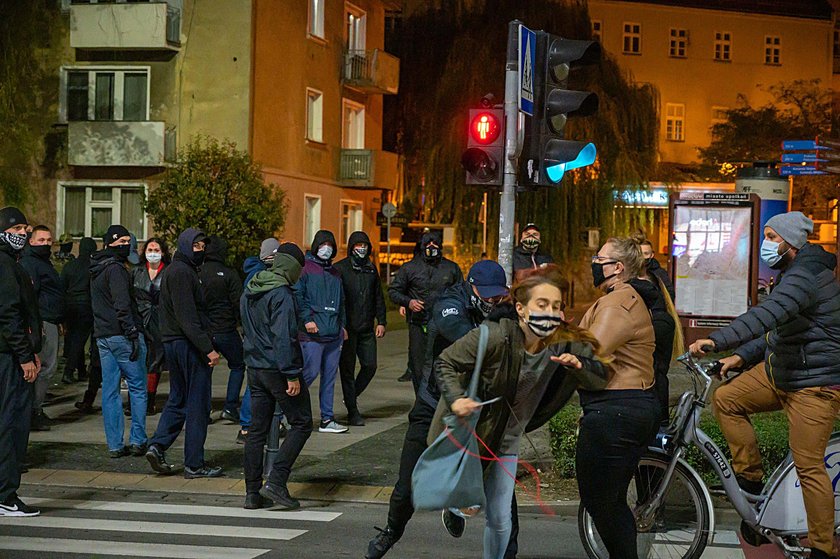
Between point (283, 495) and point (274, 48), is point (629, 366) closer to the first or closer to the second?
point (283, 495)

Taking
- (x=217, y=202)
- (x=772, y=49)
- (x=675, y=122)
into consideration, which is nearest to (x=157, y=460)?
(x=217, y=202)

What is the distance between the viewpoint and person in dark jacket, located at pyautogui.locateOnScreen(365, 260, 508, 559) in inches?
262

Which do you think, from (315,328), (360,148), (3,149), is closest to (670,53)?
(360,148)

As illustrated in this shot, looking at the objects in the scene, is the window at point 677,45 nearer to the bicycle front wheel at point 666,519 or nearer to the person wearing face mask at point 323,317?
the person wearing face mask at point 323,317

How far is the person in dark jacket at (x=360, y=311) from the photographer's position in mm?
13141

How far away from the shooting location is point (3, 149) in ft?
105

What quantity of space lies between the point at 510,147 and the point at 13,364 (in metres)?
4.13

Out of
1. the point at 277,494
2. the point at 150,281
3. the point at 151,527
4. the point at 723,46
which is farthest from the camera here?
the point at 723,46

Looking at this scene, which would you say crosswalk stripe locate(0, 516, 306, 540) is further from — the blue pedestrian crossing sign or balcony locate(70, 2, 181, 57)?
balcony locate(70, 2, 181, 57)

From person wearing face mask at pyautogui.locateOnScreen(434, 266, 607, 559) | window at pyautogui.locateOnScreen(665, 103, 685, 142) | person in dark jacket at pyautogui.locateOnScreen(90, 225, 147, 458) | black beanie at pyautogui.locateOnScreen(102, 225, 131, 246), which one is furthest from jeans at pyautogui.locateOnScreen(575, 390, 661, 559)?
window at pyautogui.locateOnScreen(665, 103, 685, 142)

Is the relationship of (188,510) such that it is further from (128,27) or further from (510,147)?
(128,27)

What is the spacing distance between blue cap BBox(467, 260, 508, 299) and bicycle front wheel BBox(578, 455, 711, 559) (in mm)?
1352

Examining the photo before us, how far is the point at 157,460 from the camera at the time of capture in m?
9.84

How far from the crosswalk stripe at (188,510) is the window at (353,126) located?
30339mm
